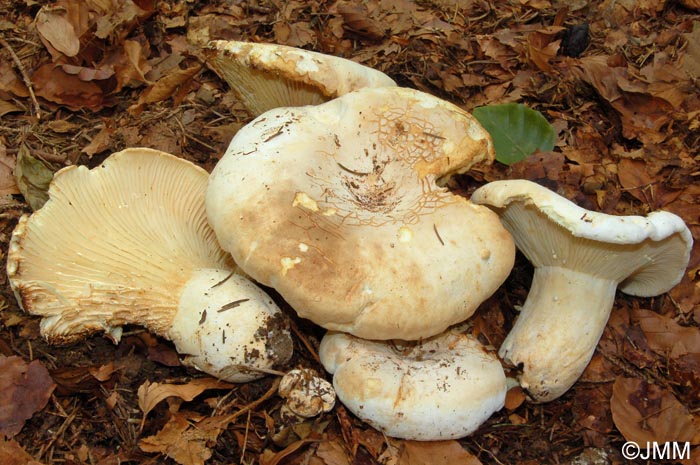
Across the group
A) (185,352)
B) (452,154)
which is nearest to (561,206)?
(452,154)

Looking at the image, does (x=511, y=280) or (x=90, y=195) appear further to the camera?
(x=511, y=280)

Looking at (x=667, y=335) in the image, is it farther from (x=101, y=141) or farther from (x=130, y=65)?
(x=130, y=65)

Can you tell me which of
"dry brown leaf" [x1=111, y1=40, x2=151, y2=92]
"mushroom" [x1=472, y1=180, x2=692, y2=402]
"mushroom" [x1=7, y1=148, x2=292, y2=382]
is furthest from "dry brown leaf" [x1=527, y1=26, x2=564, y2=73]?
"dry brown leaf" [x1=111, y1=40, x2=151, y2=92]

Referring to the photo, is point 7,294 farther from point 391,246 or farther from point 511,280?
point 511,280

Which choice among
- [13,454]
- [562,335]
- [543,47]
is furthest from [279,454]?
[543,47]

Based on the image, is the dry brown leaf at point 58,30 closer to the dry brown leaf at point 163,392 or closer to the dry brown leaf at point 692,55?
the dry brown leaf at point 163,392

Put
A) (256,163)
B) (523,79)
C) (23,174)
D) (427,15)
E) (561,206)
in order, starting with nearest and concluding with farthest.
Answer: (561,206)
(256,163)
(23,174)
(523,79)
(427,15)
